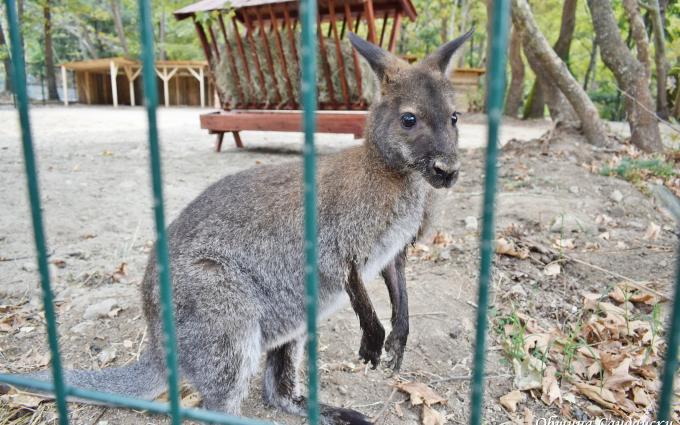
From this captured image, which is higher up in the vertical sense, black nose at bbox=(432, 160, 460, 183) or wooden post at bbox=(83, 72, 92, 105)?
wooden post at bbox=(83, 72, 92, 105)

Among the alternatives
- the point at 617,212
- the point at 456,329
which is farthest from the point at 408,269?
the point at 617,212

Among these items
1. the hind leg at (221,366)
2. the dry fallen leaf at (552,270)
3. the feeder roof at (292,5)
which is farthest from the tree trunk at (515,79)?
the hind leg at (221,366)

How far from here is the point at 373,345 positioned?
7.64ft

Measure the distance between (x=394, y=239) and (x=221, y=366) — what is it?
0.93 meters

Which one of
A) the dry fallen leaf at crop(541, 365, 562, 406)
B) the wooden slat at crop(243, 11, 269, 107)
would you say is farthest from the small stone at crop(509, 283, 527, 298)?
the wooden slat at crop(243, 11, 269, 107)

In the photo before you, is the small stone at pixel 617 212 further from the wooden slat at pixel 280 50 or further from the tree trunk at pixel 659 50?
the wooden slat at pixel 280 50

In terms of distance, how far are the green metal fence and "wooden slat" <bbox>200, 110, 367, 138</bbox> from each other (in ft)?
20.2

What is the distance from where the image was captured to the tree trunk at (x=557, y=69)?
22.1 ft

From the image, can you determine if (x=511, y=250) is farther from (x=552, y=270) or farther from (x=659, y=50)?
(x=659, y=50)

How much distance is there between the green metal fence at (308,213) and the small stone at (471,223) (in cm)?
358

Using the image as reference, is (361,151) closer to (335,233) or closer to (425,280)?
(335,233)

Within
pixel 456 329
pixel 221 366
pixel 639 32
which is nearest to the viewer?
pixel 221 366

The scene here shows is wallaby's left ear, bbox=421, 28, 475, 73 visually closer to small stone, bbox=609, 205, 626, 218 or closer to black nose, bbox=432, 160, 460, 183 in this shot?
black nose, bbox=432, 160, 460, 183

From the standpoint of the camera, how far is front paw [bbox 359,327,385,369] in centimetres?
231
